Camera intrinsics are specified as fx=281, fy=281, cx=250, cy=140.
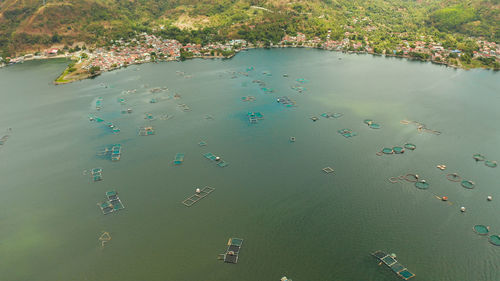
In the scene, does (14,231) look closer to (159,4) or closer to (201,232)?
(201,232)

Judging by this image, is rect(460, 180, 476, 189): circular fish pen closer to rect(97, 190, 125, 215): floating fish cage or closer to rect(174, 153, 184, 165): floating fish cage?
rect(174, 153, 184, 165): floating fish cage

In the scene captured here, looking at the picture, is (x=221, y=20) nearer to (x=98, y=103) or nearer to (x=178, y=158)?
(x=98, y=103)

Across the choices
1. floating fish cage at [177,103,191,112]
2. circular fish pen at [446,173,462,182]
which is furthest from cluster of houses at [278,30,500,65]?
circular fish pen at [446,173,462,182]

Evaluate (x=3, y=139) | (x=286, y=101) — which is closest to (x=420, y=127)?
(x=286, y=101)

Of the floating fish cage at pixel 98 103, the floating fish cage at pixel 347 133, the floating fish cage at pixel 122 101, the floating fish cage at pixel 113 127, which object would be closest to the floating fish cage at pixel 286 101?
the floating fish cage at pixel 347 133

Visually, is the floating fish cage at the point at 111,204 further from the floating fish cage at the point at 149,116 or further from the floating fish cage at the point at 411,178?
the floating fish cage at the point at 411,178
